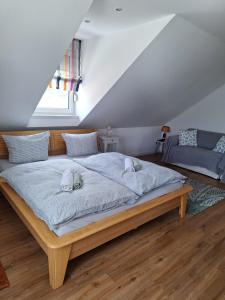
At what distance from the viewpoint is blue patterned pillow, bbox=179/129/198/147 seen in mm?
4363

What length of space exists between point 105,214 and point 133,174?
1.92ft

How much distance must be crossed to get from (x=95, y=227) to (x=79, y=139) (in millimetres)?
1845

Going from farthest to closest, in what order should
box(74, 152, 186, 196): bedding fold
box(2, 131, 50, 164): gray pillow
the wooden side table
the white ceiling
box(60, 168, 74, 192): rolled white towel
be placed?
the wooden side table < box(2, 131, 50, 164): gray pillow < box(74, 152, 186, 196): bedding fold < the white ceiling < box(60, 168, 74, 192): rolled white towel

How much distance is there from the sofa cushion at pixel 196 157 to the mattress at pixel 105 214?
1669 mm

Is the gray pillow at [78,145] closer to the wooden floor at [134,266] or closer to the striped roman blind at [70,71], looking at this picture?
the striped roman blind at [70,71]

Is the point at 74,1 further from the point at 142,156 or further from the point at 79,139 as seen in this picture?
the point at 142,156

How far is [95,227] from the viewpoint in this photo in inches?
63.3

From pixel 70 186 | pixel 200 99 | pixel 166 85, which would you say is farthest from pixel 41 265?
pixel 200 99

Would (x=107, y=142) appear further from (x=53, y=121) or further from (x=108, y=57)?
(x=108, y=57)

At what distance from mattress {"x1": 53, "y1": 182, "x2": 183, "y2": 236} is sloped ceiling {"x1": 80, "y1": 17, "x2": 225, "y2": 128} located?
1.59m

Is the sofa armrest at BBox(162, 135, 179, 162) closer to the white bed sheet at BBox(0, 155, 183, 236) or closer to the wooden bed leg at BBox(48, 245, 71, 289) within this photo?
the white bed sheet at BBox(0, 155, 183, 236)

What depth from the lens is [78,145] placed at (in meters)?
3.18

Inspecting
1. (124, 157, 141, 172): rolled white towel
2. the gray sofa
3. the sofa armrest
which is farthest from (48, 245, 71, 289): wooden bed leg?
the sofa armrest

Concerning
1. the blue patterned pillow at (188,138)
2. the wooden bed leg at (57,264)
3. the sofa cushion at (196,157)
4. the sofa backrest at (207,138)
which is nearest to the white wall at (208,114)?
the sofa backrest at (207,138)
